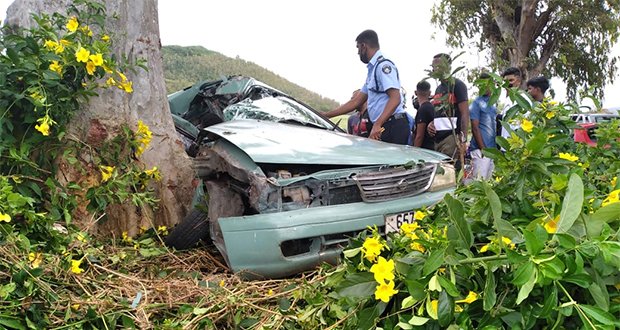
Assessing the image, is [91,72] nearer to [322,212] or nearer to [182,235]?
[182,235]

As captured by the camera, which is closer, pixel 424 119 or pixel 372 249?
pixel 372 249

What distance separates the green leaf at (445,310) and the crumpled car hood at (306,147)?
6.08 ft

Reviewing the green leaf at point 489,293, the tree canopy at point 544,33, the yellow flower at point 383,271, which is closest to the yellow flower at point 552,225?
the green leaf at point 489,293

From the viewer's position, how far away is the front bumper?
3.04 m

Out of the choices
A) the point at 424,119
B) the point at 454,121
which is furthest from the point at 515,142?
the point at 424,119

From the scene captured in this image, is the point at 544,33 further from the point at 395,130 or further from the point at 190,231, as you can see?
the point at 190,231

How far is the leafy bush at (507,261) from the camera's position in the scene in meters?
1.43

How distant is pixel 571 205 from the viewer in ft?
5.07

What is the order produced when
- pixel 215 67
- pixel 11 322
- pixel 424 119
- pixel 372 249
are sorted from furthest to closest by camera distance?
pixel 215 67
pixel 424 119
pixel 11 322
pixel 372 249

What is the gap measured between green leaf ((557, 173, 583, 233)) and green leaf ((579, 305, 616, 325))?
22cm

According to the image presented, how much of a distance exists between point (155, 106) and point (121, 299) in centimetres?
195

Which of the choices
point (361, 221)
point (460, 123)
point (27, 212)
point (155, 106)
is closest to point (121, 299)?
point (27, 212)

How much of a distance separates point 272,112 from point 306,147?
4.70 ft

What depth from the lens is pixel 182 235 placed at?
3.66 m
